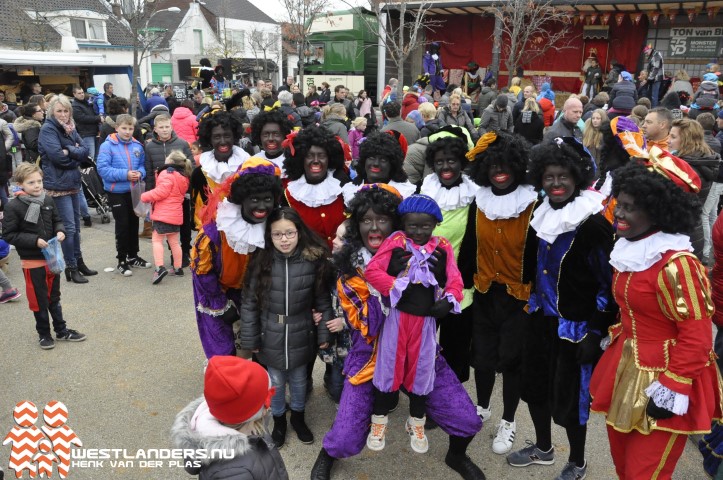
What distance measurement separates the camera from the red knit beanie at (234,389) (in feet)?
6.75

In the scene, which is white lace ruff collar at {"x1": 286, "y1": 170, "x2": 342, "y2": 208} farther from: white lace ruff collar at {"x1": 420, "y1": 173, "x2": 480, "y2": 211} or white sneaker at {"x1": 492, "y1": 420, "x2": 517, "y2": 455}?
white sneaker at {"x1": 492, "y1": 420, "x2": 517, "y2": 455}

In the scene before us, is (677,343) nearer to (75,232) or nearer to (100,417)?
(100,417)

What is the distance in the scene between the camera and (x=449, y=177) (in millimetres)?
3629

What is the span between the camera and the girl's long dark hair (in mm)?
3502


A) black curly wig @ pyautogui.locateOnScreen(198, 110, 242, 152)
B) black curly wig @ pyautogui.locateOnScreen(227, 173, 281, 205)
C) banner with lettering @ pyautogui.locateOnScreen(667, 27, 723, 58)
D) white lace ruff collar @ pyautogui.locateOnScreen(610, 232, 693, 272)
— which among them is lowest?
white lace ruff collar @ pyautogui.locateOnScreen(610, 232, 693, 272)

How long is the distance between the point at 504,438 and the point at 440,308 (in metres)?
1.21

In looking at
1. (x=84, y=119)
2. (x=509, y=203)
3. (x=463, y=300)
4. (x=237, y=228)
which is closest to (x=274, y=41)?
(x=84, y=119)

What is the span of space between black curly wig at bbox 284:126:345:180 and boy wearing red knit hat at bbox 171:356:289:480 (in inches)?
88.2

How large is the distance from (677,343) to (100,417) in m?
3.72

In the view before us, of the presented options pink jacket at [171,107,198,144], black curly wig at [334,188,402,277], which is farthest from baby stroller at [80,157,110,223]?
black curly wig at [334,188,402,277]

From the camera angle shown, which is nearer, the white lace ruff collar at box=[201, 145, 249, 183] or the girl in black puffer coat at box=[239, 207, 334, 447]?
the girl in black puffer coat at box=[239, 207, 334, 447]

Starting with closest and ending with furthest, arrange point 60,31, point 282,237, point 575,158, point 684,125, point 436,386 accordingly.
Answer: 1. point 575,158
2. point 436,386
3. point 282,237
4. point 684,125
5. point 60,31

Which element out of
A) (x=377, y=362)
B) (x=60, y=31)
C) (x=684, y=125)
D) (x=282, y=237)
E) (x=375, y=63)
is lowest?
(x=377, y=362)

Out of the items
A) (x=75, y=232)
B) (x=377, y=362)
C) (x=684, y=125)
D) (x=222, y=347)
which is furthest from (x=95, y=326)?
(x=684, y=125)
